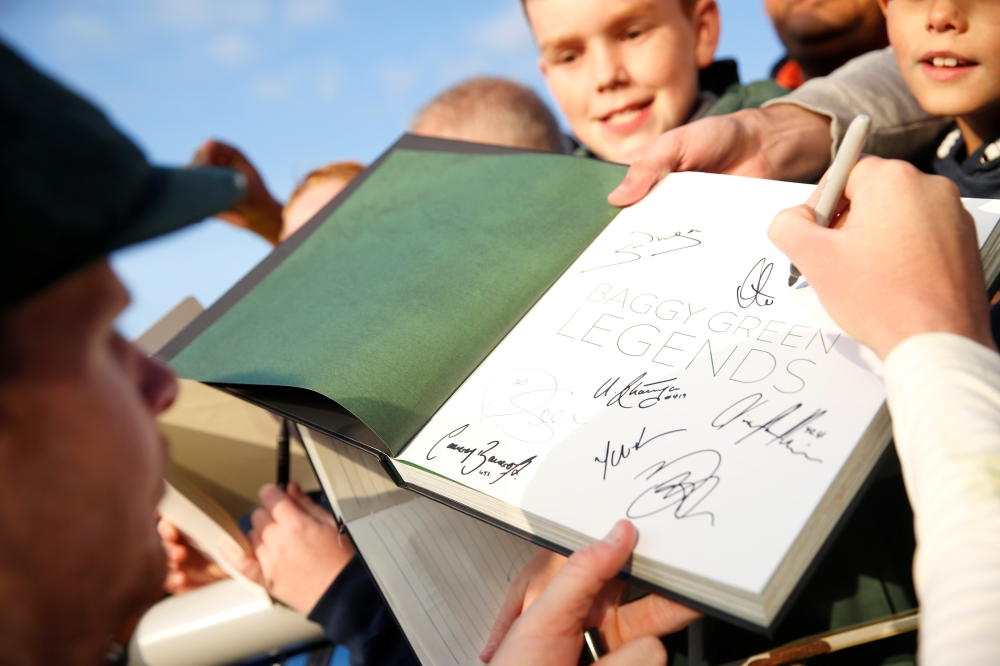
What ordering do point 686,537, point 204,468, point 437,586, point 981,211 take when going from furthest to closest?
point 204,468, point 437,586, point 981,211, point 686,537

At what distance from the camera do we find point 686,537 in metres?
0.50

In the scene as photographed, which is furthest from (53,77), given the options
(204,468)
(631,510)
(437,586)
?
(204,468)

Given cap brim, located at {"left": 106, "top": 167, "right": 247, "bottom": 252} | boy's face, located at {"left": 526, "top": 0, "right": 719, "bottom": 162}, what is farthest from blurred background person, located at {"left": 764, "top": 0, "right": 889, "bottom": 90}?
cap brim, located at {"left": 106, "top": 167, "right": 247, "bottom": 252}

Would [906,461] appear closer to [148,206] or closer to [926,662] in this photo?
[926,662]

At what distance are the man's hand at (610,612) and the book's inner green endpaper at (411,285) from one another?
206mm

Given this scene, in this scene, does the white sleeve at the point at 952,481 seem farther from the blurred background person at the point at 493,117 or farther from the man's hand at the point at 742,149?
the blurred background person at the point at 493,117

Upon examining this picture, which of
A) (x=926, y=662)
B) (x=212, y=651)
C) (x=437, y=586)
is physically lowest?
(x=212, y=651)

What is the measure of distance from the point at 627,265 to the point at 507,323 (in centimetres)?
16

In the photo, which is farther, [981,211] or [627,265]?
[627,265]
